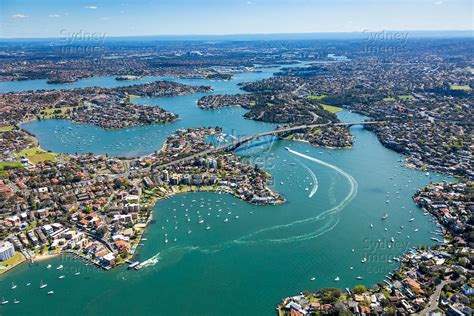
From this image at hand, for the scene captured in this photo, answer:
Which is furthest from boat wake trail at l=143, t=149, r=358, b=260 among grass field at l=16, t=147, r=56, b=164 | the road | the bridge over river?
grass field at l=16, t=147, r=56, b=164

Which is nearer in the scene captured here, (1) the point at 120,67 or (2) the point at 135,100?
(2) the point at 135,100

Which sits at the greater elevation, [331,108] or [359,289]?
[331,108]

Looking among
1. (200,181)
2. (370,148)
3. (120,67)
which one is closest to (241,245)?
(200,181)

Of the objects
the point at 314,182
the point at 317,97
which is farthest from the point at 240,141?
the point at 317,97

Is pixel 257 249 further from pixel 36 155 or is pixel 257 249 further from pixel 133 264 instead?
pixel 36 155

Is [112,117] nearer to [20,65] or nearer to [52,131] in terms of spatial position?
[52,131]

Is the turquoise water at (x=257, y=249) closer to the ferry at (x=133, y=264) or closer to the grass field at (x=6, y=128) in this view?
the ferry at (x=133, y=264)
